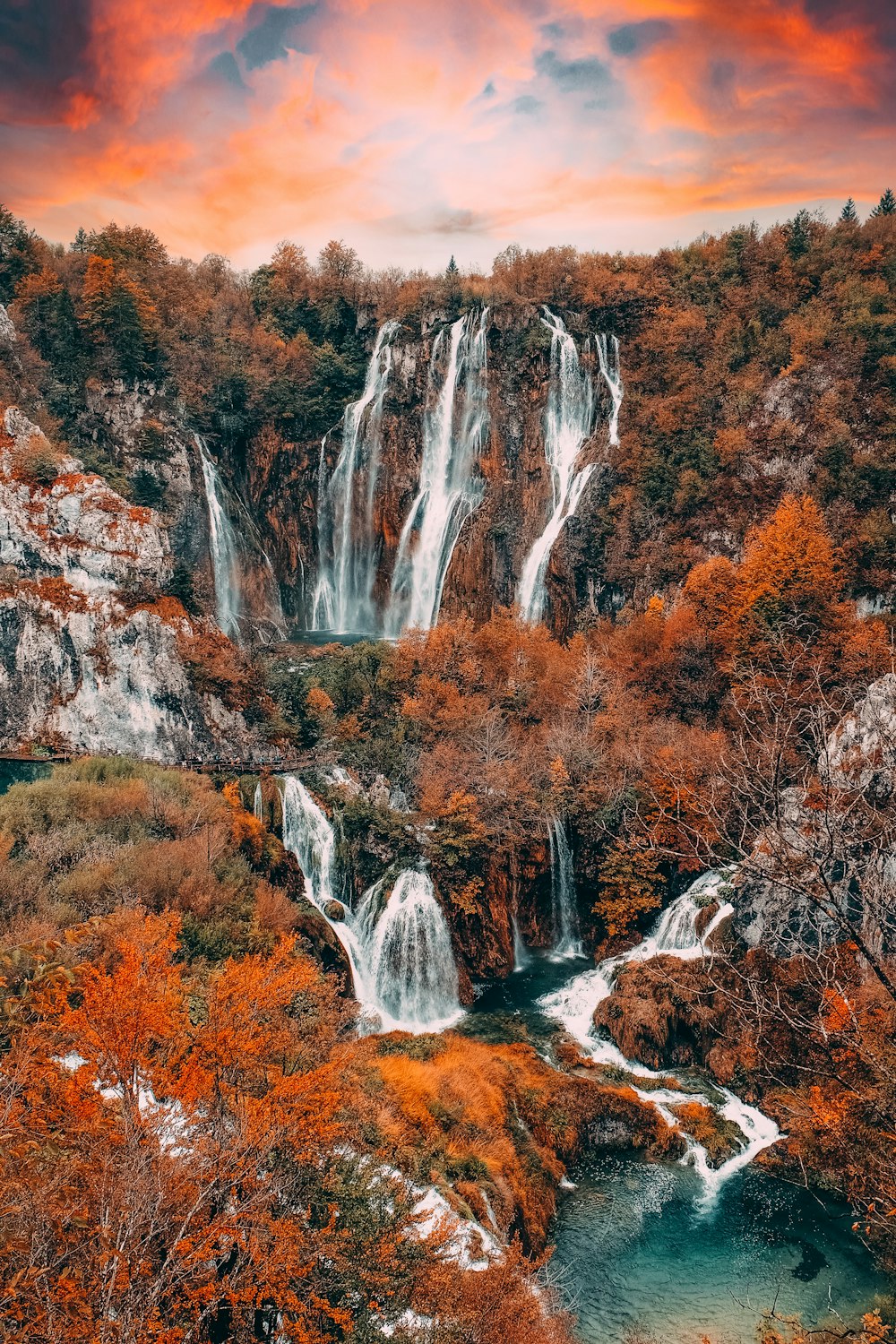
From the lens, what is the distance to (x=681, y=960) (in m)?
24.2

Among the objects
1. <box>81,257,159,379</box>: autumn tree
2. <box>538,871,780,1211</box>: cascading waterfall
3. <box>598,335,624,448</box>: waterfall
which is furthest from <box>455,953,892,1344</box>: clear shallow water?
<box>81,257,159,379</box>: autumn tree

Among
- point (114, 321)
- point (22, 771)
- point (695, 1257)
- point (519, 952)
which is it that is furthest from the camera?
point (114, 321)

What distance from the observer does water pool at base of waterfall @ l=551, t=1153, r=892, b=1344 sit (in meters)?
14.9

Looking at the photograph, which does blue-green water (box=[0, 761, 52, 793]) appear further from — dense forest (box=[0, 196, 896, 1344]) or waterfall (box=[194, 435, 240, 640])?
waterfall (box=[194, 435, 240, 640])

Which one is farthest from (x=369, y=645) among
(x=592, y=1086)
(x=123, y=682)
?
(x=592, y=1086)

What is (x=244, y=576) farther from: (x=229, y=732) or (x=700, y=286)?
(x=700, y=286)

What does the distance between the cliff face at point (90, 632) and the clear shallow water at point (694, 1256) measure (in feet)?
66.8

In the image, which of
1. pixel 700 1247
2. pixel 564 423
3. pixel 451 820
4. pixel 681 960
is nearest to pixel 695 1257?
pixel 700 1247

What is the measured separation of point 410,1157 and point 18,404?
39.3 m

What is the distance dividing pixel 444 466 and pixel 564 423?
7.41 m

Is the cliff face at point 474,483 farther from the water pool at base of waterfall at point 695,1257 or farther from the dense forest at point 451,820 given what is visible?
the water pool at base of waterfall at point 695,1257

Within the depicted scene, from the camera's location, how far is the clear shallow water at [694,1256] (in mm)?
14961

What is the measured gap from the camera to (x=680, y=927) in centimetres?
2561

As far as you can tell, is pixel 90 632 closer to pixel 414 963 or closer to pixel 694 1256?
pixel 414 963
